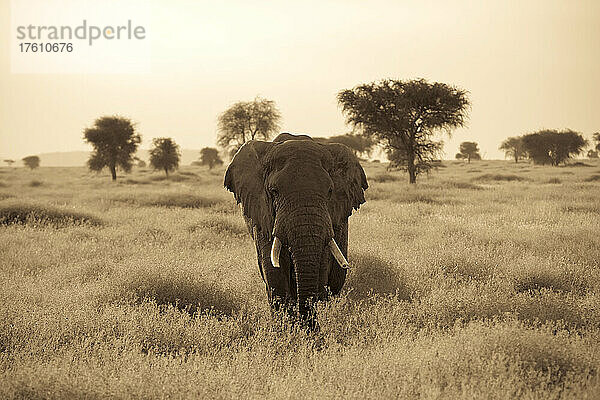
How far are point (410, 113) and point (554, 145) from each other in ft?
136

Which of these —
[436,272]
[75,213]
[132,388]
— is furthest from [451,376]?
[75,213]

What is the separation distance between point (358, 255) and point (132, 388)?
5.22 metres

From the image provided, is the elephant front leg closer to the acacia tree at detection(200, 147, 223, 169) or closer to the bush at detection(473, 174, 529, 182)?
the bush at detection(473, 174, 529, 182)

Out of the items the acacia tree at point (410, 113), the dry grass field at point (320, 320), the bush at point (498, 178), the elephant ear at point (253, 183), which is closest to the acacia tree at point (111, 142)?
the acacia tree at point (410, 113)

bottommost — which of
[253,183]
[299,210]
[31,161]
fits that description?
[299,210]

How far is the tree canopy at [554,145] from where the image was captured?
64188 millimetres

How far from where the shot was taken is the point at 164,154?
5406cm

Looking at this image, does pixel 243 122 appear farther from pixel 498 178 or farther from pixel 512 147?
pixel 512 147

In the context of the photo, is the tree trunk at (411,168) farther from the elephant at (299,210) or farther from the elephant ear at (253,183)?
the elephant ear at (253,183)

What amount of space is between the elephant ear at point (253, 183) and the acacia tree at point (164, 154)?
49002 millimetres

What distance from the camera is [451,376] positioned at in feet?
13.7

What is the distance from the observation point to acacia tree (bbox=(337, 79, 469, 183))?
31.3 meters

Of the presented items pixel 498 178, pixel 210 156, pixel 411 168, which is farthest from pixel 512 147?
pixel 411 168

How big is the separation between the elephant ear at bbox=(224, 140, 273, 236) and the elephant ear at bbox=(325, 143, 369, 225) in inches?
29.7
